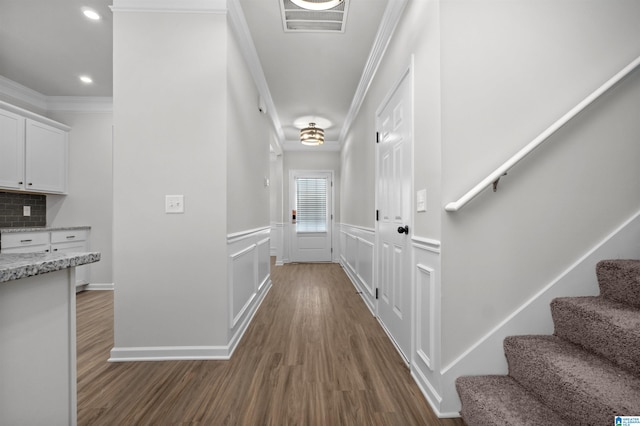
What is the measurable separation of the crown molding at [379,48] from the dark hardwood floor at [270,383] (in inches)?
104

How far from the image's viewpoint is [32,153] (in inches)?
146

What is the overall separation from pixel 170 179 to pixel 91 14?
1765 millimetres

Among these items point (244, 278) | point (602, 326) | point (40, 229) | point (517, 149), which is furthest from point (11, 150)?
point (602, 326)

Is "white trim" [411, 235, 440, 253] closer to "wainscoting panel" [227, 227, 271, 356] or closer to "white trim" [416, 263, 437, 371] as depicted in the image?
"white trim" [416, 263, 437, 371]

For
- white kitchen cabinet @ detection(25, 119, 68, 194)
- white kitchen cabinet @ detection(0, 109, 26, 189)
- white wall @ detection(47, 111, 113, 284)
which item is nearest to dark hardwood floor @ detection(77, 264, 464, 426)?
white wall @ detection(47, 111, 113, 284)

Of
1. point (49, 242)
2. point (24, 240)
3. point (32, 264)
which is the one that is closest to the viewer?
point (32, 264)

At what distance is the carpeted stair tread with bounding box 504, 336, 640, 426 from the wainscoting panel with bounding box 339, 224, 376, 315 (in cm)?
181

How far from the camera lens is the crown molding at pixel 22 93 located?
368cm

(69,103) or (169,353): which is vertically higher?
(69,103)

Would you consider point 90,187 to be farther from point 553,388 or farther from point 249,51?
point 553,388

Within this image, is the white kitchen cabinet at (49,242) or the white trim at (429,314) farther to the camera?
the white kitchen cabinet at (49,242)

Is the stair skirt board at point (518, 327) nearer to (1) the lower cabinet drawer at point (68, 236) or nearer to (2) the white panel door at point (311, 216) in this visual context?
(1) the lower cabinet drawer at point (68, 236)

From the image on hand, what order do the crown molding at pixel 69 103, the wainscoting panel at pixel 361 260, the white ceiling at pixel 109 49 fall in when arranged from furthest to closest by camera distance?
1. the crown molding at pixel 69 103
2. the wainscoting panel at pixel 361 260
3. the white ceiling at pixel 109 49

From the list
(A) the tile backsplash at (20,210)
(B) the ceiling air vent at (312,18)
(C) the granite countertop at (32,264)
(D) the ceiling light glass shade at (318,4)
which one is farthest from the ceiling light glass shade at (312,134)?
(C) the granite countertop at (32,264)
